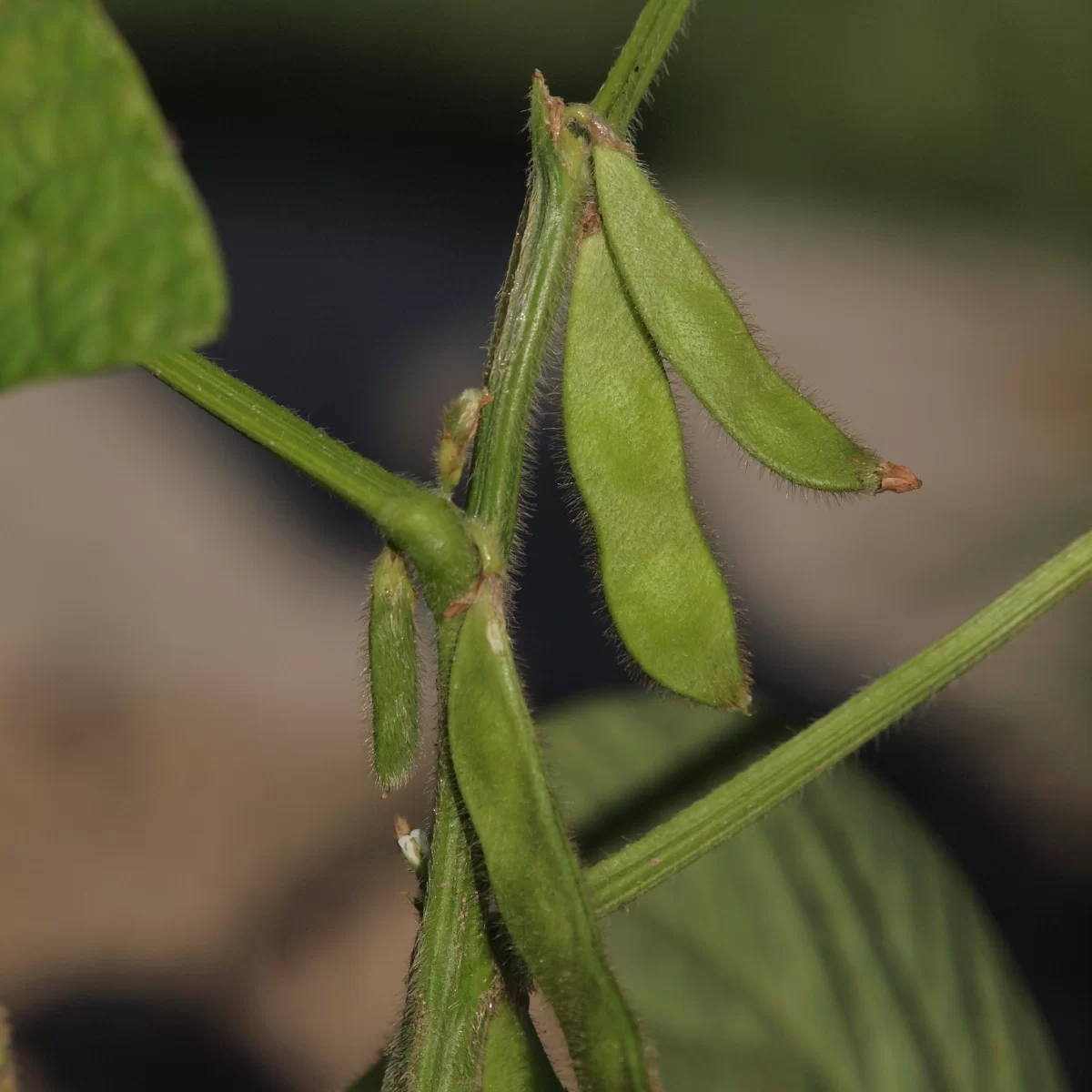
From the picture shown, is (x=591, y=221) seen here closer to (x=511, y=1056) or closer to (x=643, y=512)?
(x=643, y=512)

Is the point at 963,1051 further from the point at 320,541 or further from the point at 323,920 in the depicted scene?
the point at 320,541

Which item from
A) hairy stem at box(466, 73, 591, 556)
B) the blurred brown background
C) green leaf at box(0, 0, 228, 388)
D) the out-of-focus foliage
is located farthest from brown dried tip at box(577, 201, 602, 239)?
the out-of-focus foliage

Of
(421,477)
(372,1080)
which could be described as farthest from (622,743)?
(421,477)

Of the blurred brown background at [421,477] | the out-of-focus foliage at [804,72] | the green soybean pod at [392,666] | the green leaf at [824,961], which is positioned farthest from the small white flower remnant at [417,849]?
the out-of-focus foliage at [804,72]

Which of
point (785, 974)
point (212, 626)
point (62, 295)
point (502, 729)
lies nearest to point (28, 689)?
point (212, 626)

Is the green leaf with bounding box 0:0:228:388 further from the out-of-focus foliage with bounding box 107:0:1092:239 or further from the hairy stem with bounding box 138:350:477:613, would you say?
the out-of-focus foliage with bounding box 107:0:1092:239
